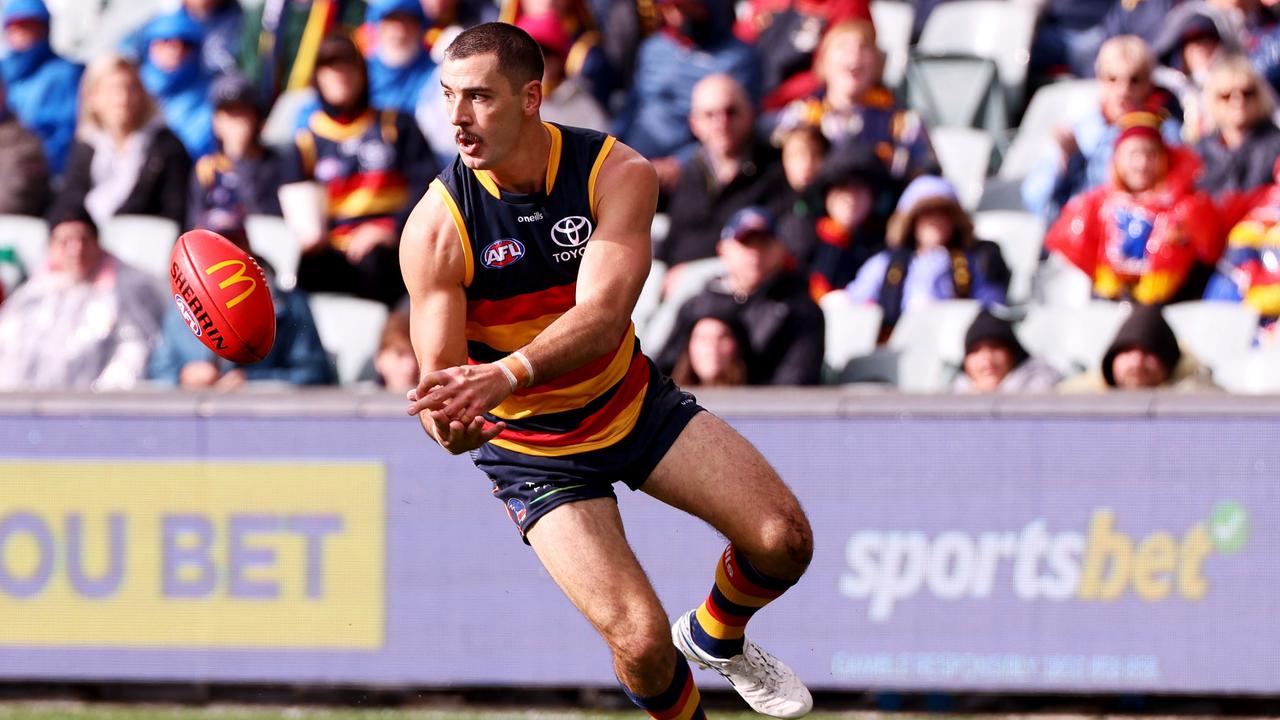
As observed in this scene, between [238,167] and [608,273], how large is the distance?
627 cm

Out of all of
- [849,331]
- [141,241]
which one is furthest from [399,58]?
[849,331]

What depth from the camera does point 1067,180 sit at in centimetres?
1162

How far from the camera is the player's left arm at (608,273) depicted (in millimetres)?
6320

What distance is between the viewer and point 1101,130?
11523 mm

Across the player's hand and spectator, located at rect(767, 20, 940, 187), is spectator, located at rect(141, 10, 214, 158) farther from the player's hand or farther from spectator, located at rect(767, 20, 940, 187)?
the player's hand

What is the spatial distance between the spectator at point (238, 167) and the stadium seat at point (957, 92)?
13.1 feet

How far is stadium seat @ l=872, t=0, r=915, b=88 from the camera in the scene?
509 inches

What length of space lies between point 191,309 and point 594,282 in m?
1.39

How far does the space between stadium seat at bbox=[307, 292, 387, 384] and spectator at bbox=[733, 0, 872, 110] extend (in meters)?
2.98

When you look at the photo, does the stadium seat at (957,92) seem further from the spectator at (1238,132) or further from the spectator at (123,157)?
the spectator at (123,157)

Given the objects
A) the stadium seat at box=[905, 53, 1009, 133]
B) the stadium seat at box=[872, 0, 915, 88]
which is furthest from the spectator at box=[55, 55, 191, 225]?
the stadium seat at box=[905, 53, 1009, 133]

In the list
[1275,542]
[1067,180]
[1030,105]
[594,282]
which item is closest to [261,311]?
[594,282]

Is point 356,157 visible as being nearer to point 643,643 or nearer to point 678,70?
point 678,70

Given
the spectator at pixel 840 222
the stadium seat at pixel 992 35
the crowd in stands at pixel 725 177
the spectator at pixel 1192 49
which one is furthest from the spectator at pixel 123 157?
the spectator at pixel 1192 49
